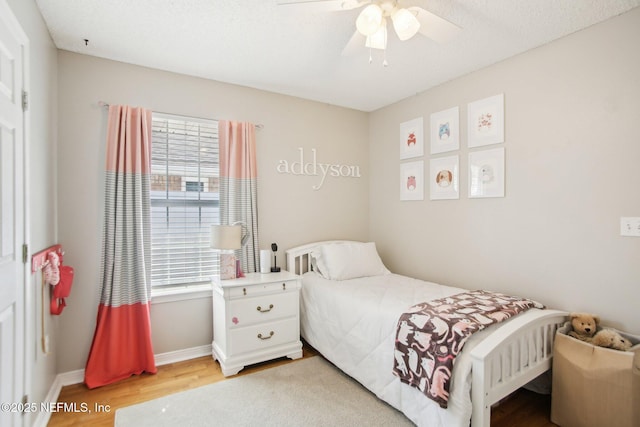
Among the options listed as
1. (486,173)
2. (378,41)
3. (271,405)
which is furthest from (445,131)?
(271,405)

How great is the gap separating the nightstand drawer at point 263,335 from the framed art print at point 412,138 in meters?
1.99

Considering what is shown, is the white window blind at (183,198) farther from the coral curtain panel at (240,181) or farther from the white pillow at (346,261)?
the white pillow at (346,261)

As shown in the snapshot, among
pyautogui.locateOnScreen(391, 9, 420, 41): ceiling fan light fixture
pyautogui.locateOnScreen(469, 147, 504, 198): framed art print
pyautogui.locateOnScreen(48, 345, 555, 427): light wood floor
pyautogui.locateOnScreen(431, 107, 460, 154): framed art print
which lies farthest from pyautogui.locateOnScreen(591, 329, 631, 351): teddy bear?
pyautogui.locateOnScreen(391, 9, 420, 41): ceiling fan light fixture

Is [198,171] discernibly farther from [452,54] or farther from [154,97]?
[452,54]

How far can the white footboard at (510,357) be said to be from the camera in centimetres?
157

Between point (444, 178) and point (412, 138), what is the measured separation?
1.91 feet

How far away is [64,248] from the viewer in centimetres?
238

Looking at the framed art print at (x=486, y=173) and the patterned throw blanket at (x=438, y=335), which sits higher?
the framed art print at (x=486, y=173)

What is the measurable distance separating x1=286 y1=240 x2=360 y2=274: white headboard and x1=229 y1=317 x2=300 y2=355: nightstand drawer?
1.98ft

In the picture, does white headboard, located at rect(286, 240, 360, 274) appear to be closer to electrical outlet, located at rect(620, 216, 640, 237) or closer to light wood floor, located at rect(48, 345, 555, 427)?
light wood floor, located at rect(48, 345, 555, 427)

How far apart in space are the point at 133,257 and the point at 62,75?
1442 mm

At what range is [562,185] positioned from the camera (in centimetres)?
222

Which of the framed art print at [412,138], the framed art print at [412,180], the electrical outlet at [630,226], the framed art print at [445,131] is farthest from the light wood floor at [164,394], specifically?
the framed art print at [412,138]

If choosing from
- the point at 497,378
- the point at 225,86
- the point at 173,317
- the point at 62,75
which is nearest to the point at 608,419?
the point at 497,378
